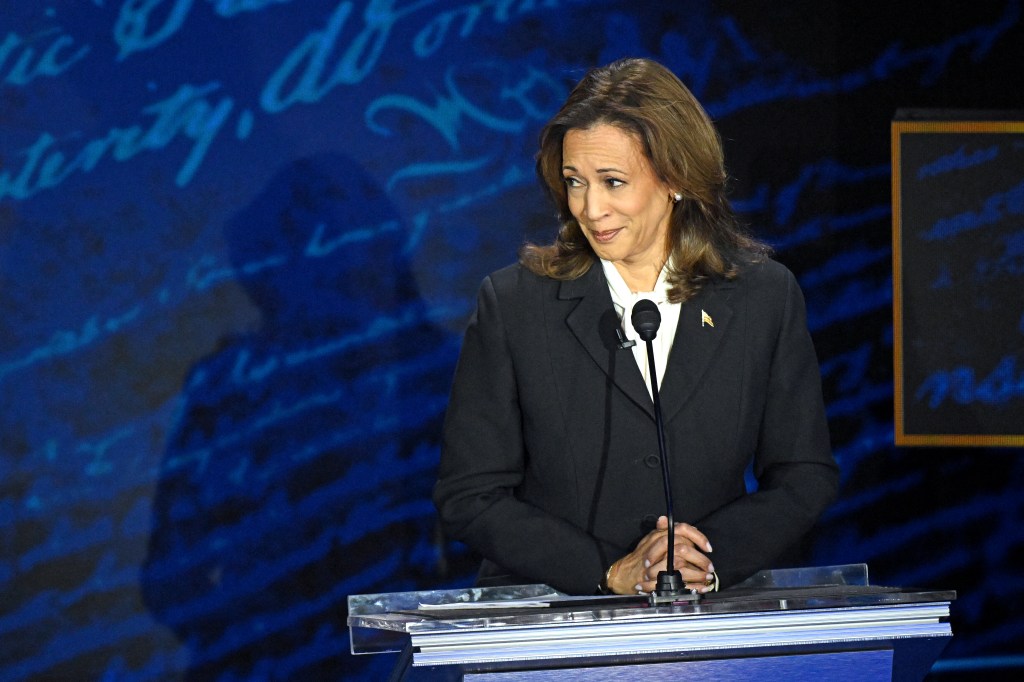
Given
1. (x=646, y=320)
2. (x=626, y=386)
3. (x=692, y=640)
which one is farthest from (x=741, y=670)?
(x=626, y=386)

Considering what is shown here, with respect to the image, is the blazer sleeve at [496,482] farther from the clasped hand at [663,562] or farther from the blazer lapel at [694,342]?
the blazer lapel at [694,342]

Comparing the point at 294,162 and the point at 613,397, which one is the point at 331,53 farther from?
the point at 613,397

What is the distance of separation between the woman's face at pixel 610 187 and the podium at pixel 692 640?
91cm

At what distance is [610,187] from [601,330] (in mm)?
244

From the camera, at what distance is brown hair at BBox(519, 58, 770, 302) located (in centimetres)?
222

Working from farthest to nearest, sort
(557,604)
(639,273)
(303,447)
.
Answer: (303,447) < (639,273) < (557,604)

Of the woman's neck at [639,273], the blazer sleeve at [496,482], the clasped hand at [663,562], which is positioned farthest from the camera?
the woman's neck at [639,273]

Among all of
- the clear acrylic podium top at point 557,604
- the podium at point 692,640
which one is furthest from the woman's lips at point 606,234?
the podium at point 692,640

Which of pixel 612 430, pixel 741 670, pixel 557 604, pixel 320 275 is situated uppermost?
pixel 320 275

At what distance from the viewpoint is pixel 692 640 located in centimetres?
137

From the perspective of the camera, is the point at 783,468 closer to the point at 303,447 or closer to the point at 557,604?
the point at 557,604

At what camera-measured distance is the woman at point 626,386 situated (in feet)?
7.16

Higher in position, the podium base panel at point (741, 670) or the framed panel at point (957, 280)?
the framed panel at point (957, 280)

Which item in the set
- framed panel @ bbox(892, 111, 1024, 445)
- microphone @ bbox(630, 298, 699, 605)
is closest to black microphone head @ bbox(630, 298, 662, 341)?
microphone @ bbox(630, 298, 699, 605)
